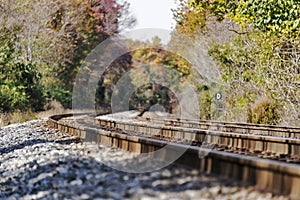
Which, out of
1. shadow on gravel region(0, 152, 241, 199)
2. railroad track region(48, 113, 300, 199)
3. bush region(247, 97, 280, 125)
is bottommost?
shadow on gravel region(0, 152, 241, 199)

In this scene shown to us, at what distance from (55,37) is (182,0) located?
1087cm

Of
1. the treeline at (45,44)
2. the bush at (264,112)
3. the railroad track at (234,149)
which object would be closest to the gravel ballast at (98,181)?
the railroad track at (234,149)

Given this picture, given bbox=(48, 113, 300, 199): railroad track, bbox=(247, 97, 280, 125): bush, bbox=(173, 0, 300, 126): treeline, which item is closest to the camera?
bbox=(48, 113, 300, 199): railroad track

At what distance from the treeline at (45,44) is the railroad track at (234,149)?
10623 millimetres

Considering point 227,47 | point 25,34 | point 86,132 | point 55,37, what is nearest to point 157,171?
point 86,132

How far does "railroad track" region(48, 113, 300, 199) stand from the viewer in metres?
5.23

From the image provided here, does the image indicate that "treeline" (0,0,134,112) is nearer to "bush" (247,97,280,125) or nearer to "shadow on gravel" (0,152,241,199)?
"bush" (247,97,280,125)

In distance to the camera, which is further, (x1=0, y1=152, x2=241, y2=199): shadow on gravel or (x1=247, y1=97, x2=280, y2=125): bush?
(x1=247, y1=97, x2=280, y2=125): bush

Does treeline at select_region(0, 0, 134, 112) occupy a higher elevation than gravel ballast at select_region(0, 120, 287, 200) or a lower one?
higher

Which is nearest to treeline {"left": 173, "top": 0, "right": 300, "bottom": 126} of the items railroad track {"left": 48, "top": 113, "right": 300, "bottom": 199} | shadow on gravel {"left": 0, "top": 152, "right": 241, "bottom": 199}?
railroad track {"left": 48, "top": 113, "right": 300, "bottom": 199}

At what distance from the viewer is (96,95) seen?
161ft

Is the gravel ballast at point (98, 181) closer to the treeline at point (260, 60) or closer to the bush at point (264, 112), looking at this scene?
the treeline at point (260, 60)

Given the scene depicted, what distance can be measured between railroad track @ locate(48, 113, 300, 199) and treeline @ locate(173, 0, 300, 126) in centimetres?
335

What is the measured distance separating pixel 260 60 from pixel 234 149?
37.0 feet
